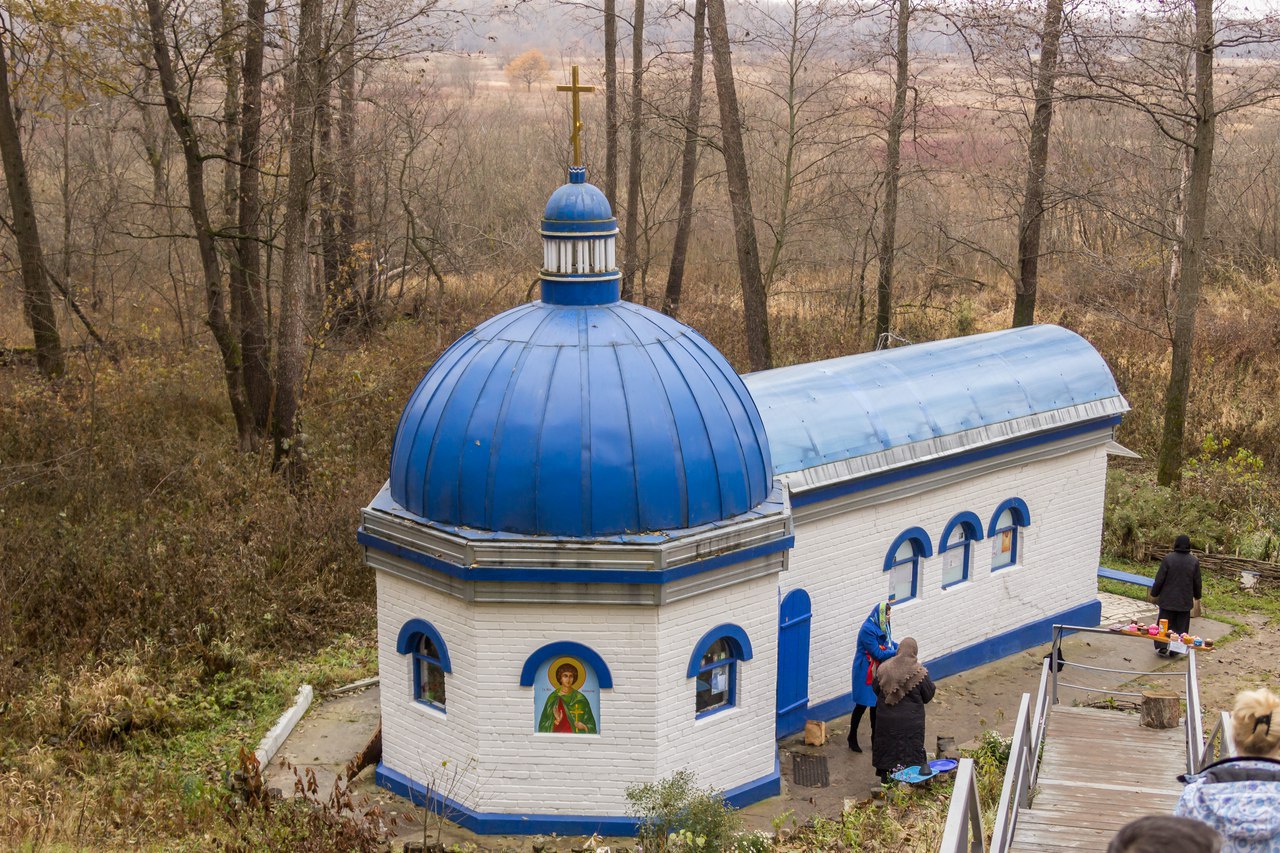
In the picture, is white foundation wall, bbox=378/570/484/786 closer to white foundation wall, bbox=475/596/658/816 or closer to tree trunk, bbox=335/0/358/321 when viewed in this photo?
white foundation wall, bbox=475/596/658/816

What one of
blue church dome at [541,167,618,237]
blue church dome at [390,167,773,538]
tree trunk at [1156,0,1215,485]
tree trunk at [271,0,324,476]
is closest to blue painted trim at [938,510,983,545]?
blue church dome at [390,167,773,538]

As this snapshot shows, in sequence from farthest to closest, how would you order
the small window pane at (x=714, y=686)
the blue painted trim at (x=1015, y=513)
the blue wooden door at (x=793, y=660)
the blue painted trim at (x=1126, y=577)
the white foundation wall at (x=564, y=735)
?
the blue painted trim at (x=1126, y=577)
the blue painted trim at (x=1015, y=513)
the blue wooden door at (x=793, y=660)
the small window pane at (x=714, y=686)
the white foundation wall at (x=564, y=735)

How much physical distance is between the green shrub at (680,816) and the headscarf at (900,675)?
1888 mm

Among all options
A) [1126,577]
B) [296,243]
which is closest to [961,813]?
[1126,577]

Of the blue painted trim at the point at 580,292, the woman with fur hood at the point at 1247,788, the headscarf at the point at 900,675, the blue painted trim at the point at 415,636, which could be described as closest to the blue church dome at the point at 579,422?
the blue painted trim at the point at 580,292

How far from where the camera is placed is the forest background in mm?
14859

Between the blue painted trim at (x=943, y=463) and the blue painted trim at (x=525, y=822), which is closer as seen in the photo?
the blue painted trim at (x=525, y=822)

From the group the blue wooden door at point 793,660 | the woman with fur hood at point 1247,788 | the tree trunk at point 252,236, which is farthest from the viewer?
the tree trunk at point 252,236

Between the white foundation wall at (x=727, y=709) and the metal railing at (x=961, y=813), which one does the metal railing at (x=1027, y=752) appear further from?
the white foundation wall at (x=727, y=709)

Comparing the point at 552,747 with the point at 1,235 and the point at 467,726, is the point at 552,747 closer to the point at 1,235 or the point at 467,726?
the point at 467,726

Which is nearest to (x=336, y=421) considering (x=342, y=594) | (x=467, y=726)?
Answer: (x=342, y=594)

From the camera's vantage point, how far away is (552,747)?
1161 centimetres

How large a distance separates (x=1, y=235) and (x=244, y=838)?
73.4ft

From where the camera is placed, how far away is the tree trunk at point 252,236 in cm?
1945
